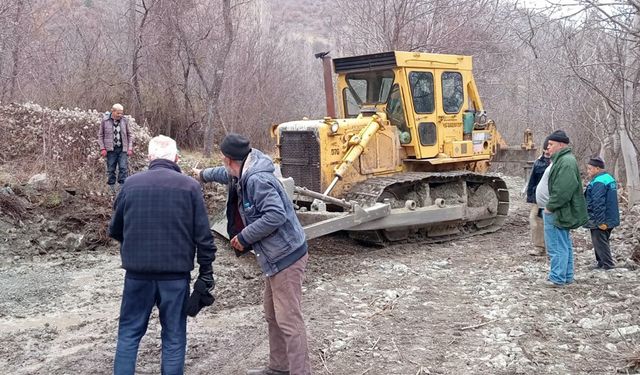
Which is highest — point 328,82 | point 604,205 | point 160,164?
point 328,82

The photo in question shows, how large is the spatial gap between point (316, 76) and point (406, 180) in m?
21.2

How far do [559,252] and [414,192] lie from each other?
3.29 meters

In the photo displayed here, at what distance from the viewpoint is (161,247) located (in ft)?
13.1

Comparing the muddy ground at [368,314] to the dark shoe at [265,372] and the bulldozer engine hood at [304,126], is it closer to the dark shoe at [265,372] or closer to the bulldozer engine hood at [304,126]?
the dark shoe at [265,372]

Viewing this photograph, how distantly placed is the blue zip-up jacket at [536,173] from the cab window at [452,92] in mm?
2333

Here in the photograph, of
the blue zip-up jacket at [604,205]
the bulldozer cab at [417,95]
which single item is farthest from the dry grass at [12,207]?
the blue zip-up jacket at [604,205]

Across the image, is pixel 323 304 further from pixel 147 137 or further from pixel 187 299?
pixel 147 137

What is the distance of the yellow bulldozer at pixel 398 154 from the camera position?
8867 millimetres

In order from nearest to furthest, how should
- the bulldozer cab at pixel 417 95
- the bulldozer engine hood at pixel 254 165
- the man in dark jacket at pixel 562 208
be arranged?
1. the bulldozer engine hood at pixel 254 165
2. the man in dark jacket at pixel 562 208
3. the bulldozer cab at pixel 417 95

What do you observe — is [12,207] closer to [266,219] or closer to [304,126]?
[304,126]

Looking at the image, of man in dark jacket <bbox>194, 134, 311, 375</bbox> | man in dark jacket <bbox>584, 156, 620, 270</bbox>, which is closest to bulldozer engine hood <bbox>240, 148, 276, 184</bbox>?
man in dark jacket <bbox>194, 134, 311, 375</bbox>

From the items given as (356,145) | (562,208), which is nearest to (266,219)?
(562,208)

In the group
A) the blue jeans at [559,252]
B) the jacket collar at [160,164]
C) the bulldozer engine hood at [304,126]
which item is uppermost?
the bulldozer engine hood at [304,126]

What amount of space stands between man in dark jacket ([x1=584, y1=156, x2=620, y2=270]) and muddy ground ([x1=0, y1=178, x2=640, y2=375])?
286 millimetres
